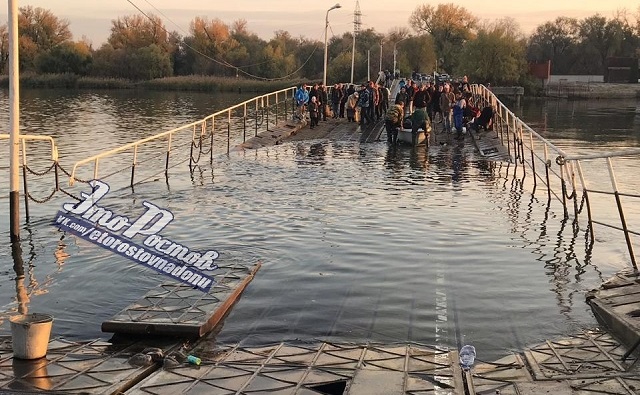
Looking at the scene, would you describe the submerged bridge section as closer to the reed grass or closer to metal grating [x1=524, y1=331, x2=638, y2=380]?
metal grating [x1=524, y1=331, x2=638, y2=380]

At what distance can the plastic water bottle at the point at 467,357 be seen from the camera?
23.8 feet

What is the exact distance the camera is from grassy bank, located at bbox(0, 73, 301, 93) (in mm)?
105375

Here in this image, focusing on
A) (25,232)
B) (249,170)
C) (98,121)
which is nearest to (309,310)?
(25,232)

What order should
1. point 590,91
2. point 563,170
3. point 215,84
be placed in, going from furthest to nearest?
point 215,84 < point 590,91 < point 563,170

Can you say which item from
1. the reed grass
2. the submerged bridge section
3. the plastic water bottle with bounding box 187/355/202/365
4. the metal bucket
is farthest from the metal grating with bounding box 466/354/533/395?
the reed grass

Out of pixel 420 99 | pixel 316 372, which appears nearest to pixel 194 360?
pixel 316 372

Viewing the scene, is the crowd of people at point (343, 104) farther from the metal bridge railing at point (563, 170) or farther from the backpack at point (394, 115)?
the backpack at point (394, 115)

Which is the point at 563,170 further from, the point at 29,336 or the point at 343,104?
the point at 29,336

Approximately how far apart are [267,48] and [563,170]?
10041 cm

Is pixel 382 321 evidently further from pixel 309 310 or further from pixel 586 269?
pixel 586 269

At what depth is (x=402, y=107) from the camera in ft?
95.2

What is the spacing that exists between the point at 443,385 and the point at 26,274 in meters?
6.69

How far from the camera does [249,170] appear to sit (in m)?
22.3

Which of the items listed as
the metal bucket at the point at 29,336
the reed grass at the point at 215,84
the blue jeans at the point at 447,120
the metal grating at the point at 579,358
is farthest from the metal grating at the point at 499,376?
the reed grass at the point at 215,84
